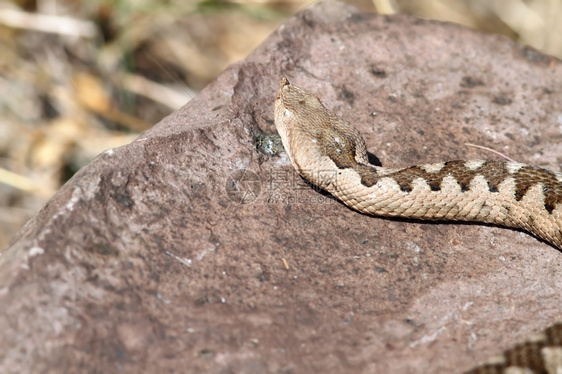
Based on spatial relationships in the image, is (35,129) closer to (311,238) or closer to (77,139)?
(77,139)

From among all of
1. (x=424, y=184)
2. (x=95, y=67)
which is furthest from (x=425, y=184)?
(x=95, y=67)

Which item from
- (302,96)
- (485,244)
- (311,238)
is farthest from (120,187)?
(485,244)

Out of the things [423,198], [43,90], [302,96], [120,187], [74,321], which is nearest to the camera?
[74,321]

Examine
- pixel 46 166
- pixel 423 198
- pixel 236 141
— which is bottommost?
pixel 46 166

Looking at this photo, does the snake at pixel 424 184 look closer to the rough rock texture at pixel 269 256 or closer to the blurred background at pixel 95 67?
the rough rock texture at pixel 269 256

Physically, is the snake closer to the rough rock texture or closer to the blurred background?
the rough rock texture
